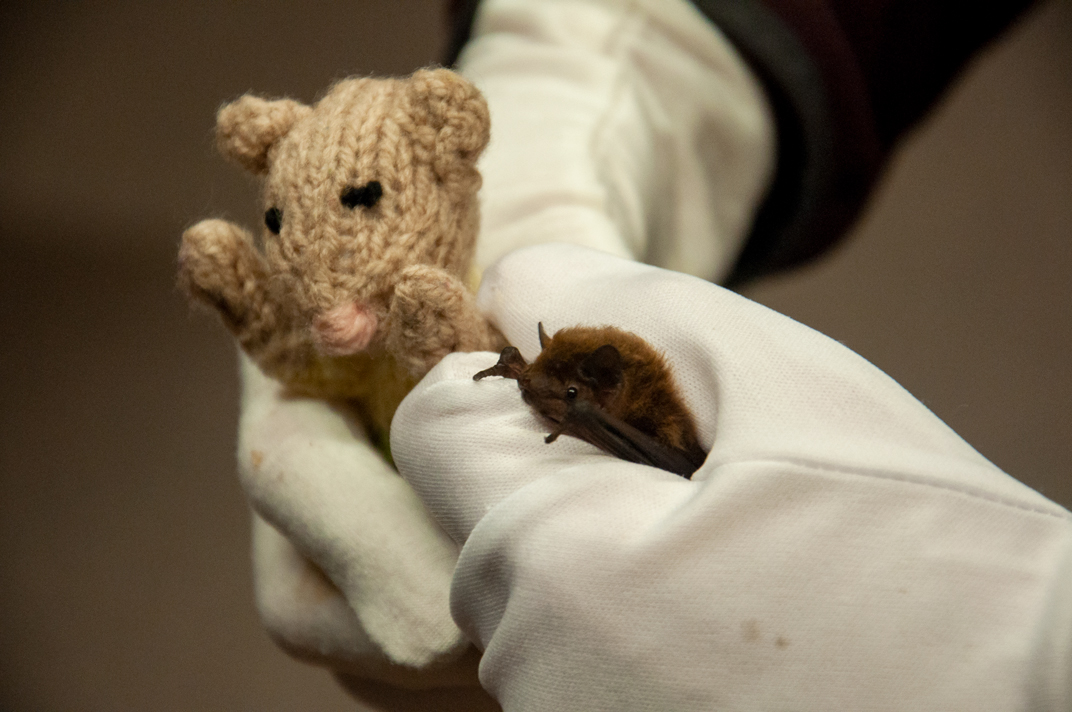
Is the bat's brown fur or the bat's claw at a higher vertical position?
the bat's brown fur

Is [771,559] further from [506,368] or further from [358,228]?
[358,228]

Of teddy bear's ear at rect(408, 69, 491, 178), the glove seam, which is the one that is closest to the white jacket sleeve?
teddy bear's ear at rect(408, 69, 491, 178)

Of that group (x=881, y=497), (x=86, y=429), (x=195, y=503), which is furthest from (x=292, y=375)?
(x=86, y=429)

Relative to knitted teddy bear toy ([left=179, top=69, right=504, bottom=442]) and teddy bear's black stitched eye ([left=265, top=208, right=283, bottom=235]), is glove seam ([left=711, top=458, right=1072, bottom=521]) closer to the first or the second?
knitted teddy bear toy ([left=179, top=69, right=504, bottom=442])

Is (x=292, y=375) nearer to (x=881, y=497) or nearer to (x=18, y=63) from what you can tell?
(x=881, y=497)

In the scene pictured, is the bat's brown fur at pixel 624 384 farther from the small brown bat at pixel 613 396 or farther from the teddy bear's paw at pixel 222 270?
the teddy bear's paw at pixel 222 270

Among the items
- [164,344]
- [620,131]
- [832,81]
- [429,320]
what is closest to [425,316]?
[429,320]
